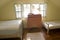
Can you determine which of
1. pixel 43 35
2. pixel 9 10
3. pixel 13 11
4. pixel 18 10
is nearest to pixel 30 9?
pixel 18 10

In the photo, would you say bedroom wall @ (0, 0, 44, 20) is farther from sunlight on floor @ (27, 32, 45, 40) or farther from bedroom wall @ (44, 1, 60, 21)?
sunlight on floor @ (27, 32, 45, 40)

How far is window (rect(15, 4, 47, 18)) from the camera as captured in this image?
19.1 feet

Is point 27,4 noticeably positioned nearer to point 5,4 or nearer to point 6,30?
point 5,4

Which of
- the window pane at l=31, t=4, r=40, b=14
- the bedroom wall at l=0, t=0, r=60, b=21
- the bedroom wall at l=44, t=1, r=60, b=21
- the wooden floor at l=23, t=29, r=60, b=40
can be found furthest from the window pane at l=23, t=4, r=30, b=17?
the wooden floor at l=23, t=29, r=60, b=40

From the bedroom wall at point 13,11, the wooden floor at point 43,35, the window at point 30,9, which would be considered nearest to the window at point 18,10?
the window at point 30,9

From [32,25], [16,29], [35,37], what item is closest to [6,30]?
[16,29]

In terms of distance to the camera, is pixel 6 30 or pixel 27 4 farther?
pixel 27 4

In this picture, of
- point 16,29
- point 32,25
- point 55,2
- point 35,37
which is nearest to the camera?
point 16,29

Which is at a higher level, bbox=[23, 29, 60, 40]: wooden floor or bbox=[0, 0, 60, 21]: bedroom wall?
bbox=[0, 0, 60, 21]: bedroom wall

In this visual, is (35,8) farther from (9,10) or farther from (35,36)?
(35,36)

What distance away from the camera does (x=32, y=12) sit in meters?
5.88

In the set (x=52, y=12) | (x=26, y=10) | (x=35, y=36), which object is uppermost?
(x=26, y=10)

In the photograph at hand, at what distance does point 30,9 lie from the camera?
5.87 metres

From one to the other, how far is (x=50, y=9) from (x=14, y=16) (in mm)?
1781
